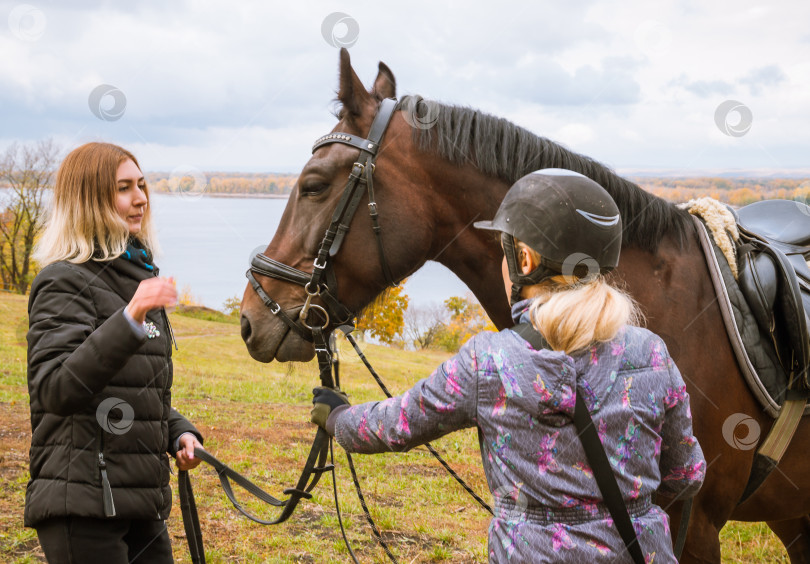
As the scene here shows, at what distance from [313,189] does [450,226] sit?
25.7 inches

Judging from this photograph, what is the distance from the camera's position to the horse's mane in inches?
108

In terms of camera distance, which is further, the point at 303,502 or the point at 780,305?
the point at 303,502

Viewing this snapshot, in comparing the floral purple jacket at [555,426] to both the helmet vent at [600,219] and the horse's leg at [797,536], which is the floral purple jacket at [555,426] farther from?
the horse's leg at [797,536]

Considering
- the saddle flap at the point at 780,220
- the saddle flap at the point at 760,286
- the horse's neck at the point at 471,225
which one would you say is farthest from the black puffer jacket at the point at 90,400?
the saddle flap at the point at 780,220

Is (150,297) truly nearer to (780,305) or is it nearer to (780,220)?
(780,305)

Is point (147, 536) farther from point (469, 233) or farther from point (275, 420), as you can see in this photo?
point (275, 420)

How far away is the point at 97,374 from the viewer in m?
1.93

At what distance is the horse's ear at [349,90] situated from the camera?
2768 mm

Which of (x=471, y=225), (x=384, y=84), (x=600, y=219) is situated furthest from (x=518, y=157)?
(x=600, y=219)

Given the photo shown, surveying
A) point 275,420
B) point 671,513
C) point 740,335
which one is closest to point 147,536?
point 671,513

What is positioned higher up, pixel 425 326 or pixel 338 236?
pixel 338 236

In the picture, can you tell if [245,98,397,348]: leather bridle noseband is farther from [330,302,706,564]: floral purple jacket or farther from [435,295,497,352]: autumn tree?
[435,295,497,352]: autumn tree

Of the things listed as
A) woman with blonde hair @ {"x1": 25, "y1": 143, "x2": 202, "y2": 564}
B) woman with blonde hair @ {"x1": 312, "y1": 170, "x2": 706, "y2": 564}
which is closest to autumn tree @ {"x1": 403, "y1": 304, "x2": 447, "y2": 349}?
woman with blonde hair @ {"x1": 25, "y1": 143, "x2": 202, "y2": 564}

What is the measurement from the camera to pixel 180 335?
2192cm
